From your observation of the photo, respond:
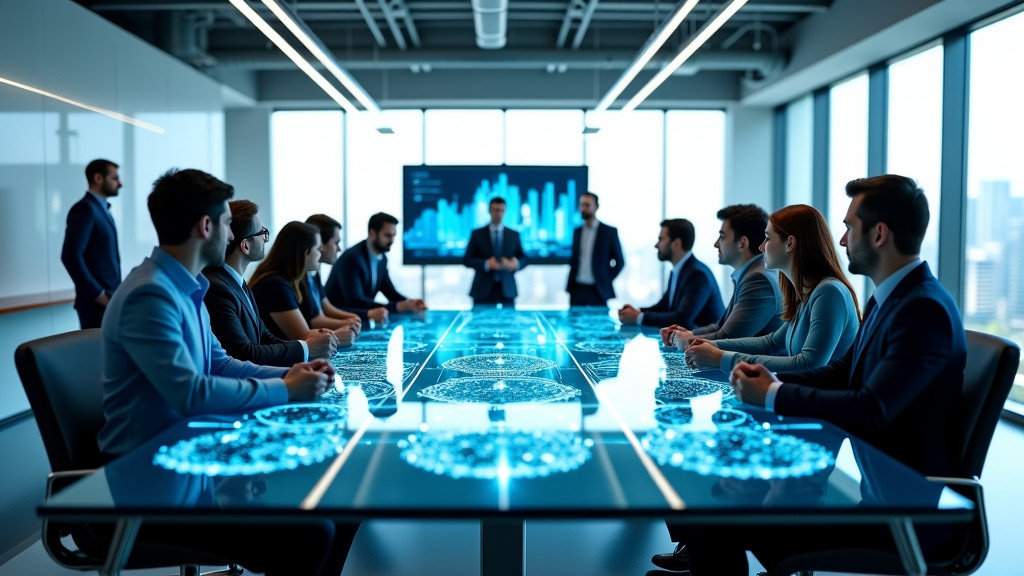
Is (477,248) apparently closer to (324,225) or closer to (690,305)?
(324,225)

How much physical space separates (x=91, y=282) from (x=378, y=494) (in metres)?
4.49

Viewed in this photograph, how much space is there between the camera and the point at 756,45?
8.09 m

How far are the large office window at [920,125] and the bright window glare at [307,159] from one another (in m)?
6.13

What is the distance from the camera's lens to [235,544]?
1771 mm

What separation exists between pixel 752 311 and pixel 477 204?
5214 mm

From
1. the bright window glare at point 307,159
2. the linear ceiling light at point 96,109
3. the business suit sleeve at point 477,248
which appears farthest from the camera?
the bright window glare at point 307,159

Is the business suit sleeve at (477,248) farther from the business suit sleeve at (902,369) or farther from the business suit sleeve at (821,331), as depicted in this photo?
the business suit sleeve at (902,369)

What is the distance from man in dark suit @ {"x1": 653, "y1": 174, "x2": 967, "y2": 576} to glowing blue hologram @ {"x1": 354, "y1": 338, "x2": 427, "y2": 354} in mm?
1551

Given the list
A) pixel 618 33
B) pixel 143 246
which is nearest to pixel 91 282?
pixel 143 246

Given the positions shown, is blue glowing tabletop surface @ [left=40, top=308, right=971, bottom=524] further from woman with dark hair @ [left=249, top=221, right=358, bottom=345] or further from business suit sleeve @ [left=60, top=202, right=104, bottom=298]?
business suit sleeve @ [left=60, top=202, right=104, bottom=298]

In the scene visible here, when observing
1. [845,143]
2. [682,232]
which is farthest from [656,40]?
[845,143]

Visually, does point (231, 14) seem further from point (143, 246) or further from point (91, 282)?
point (91, 282)

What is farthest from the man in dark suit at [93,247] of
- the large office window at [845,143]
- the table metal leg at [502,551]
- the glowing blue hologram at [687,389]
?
the large office window at [845,143]

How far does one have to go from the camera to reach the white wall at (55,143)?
4926 millimetres
